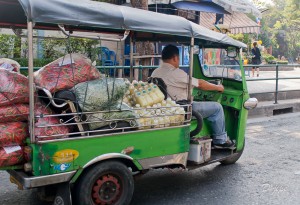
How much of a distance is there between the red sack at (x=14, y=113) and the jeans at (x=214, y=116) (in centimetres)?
204

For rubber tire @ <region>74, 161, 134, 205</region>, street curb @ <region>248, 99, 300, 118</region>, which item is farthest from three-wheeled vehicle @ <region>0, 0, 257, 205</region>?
street curb @ <region>248, 99, 300, 118</region>

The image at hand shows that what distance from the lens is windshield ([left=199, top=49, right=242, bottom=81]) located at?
208 inches

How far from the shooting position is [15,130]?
3.41 metres

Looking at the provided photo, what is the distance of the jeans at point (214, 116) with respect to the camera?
4.69 meters

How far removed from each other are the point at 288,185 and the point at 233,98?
133 cm

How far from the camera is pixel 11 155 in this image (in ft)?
10.9

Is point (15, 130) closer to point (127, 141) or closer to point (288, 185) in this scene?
point (127, 141)

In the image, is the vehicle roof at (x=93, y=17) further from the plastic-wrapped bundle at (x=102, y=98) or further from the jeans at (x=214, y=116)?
the jeans at (x=214, y=116)

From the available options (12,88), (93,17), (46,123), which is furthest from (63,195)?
(93,17)

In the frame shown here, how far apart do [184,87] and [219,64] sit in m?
1.32

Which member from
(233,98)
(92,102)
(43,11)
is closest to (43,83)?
(92,102)

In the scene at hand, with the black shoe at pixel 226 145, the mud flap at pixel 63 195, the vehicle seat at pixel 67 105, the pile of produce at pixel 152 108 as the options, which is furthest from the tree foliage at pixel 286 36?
the mud flap at pixel 63 195

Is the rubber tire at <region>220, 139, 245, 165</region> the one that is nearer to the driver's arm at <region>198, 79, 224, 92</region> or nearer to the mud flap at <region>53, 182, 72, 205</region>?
the driver's arm at <region>198, 79, 224, 92</region>

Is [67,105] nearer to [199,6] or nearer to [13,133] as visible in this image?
[13,133]
